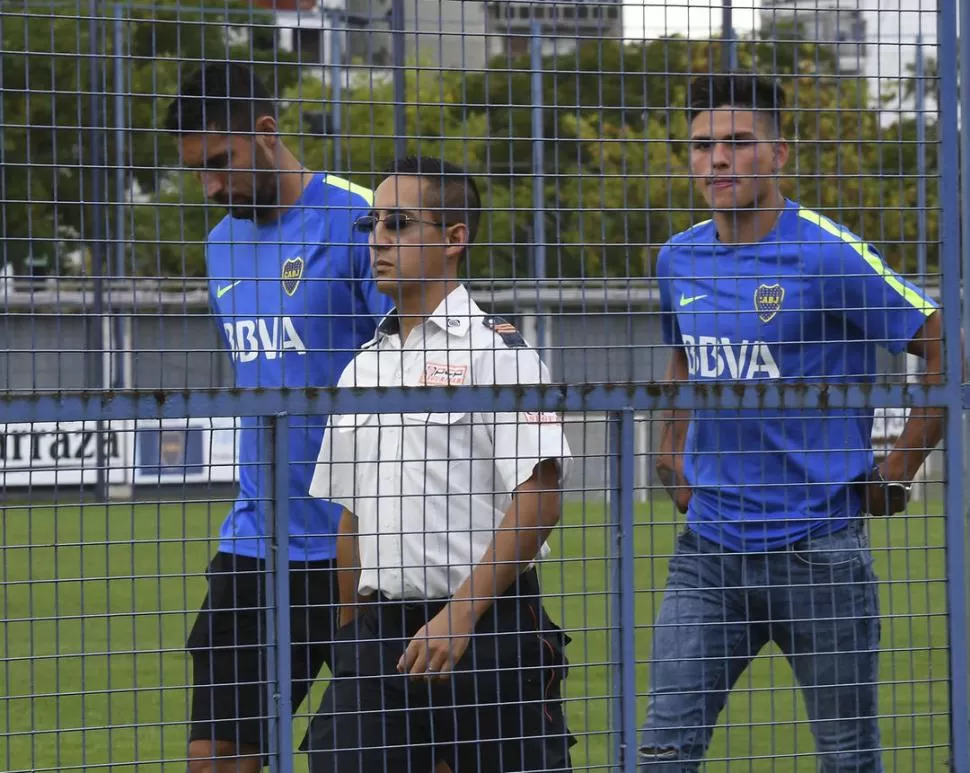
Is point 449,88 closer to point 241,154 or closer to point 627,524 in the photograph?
point 241,154

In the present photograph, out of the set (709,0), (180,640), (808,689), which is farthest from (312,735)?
(180,640)

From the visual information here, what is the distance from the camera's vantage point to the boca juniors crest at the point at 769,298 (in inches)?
156

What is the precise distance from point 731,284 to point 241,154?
52.3 inches

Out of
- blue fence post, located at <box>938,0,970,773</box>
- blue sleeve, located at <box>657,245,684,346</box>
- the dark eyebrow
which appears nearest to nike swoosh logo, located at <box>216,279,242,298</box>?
blue sleeve, located at <box>657,245,684,346</box>

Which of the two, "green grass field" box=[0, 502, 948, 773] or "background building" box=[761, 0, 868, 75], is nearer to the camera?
"background building" box=[761, 0, 868, 75]

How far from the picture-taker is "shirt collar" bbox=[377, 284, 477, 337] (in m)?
3.65

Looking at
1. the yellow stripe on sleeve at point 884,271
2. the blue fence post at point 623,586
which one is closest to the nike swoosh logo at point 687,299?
the yellow stripe on sleeve at point 884,271

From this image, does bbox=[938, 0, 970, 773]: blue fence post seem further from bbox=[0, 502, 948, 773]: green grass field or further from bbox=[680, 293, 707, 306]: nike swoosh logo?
bbox=[680, 293, 707, 306]: nike swoosh logo

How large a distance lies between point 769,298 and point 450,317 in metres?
0.90

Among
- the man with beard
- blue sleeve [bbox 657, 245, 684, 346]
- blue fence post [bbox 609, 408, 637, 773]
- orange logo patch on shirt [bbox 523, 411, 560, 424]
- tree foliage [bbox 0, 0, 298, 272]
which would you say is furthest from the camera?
blue sleeve [bbox 657, 245, 684, 346]

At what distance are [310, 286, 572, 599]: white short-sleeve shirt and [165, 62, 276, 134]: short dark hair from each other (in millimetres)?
634

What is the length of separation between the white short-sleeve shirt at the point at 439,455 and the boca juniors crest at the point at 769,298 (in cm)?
69

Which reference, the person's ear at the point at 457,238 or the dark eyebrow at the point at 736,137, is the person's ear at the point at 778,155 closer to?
the dark eyebrow at the point at 736,137

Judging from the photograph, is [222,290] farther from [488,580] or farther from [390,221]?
[488,580]
